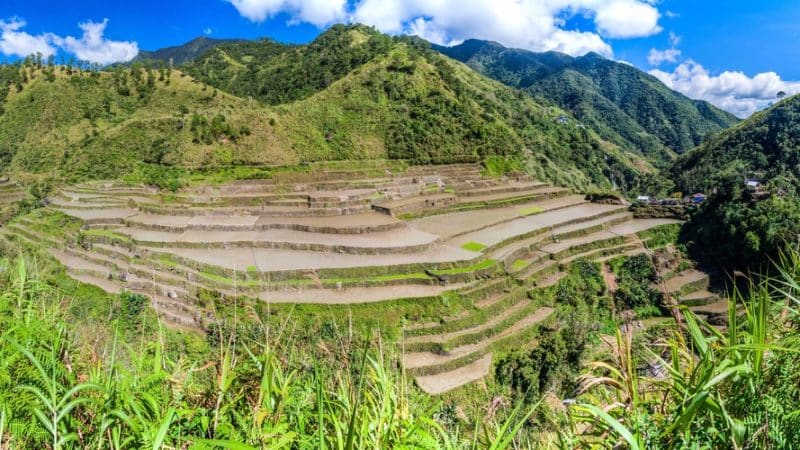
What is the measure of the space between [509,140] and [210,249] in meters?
24.8

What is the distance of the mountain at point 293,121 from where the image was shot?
91.1 feet

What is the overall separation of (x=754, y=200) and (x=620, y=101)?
329ft

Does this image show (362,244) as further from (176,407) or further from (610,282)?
(176,407)

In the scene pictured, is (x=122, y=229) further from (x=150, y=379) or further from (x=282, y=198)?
(x=150, y=379)

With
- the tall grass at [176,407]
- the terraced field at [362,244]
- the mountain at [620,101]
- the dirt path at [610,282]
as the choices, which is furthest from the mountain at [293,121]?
the mountain at [620,101]

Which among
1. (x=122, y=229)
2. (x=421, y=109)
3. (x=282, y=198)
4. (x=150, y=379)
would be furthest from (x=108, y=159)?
(x=150, y=379)

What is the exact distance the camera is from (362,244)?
1833 cm

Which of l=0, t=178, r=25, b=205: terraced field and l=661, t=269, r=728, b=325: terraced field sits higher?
l=0, t=178, r=25, b=205: terraced field

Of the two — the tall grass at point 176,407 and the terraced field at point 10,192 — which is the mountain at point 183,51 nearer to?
the terraced field at point 10,192

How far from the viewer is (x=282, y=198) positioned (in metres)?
23.0

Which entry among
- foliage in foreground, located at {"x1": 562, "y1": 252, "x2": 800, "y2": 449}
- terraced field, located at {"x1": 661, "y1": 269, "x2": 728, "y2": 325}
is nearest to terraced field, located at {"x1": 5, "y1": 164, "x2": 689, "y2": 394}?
terraced field, located at {"x1": 661, "y1": 269, "x2": 728, "y2": 325}

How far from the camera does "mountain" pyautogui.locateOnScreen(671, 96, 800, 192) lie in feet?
109

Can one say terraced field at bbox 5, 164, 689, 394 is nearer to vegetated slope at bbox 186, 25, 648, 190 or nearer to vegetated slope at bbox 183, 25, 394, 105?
vegetated slope at bbox 186, 25, 648, 190

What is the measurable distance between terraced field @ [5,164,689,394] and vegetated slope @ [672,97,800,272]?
2.88 metres
